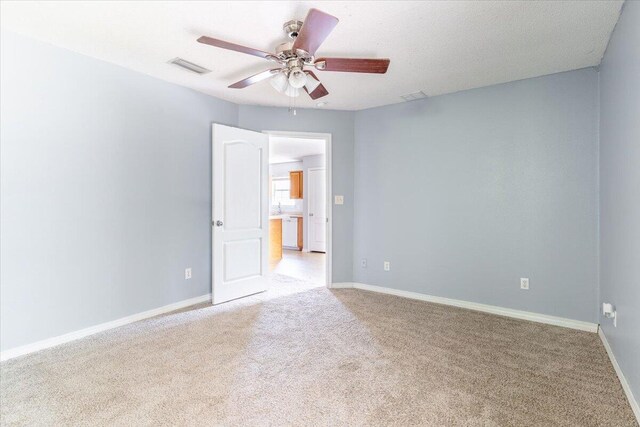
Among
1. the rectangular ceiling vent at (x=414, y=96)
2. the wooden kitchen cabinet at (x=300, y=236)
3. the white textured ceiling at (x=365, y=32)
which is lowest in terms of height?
the wooden kitchen cabinet at (x=300, y=236)

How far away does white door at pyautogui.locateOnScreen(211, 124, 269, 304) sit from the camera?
147 inches

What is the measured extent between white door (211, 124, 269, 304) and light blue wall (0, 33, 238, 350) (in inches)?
8.4

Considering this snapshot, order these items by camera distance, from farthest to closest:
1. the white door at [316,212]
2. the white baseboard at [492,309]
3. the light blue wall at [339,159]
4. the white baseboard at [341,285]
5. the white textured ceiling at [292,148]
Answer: the white door at [316,212]
the white textured ceiling at [292,148]
the white baseboard at [341,285]
the light blue wall at [339,159]
the white baseboard at [492,309]

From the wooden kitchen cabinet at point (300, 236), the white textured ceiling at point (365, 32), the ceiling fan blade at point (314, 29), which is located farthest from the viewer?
the wooden kitchen cabinet at point (300, 236)

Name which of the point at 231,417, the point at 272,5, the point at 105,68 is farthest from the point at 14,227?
the point at 272,5

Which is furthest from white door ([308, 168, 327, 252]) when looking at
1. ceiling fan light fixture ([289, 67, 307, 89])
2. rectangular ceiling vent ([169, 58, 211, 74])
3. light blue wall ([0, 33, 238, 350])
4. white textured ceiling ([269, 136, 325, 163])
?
ceiling fan light fixture ([289, 67, 307, 89])

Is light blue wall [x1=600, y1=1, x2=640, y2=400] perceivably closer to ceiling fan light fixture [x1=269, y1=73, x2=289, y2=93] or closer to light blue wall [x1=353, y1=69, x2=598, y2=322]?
light blue wall [x1=353, y1=69, x2=598, y2=322]

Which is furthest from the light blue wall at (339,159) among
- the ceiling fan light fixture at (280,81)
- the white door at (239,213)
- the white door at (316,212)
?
the white door at (316,212)

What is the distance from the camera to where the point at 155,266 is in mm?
3309

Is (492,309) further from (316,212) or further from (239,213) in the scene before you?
(316,212)

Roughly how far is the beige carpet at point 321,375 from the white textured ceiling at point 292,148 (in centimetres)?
363

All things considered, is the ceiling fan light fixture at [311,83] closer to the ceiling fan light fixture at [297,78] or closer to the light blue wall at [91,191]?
the ceiling fan light fixture at [297,78]

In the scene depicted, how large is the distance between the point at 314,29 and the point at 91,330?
9.80 feet

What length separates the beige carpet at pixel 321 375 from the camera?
68.4 inches
